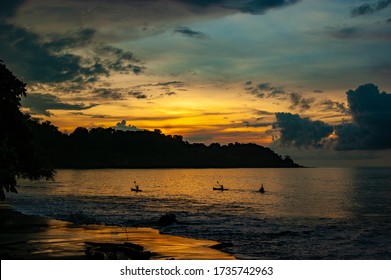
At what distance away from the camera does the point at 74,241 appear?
102 ft

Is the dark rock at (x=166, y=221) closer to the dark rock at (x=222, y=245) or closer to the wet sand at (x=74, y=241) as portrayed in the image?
the wet sand at (x=74, y=241)

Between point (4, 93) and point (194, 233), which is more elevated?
point (4, 93)

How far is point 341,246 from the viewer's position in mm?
35719

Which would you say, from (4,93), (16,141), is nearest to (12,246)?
(16,141)

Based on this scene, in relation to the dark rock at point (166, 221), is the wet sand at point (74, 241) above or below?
above

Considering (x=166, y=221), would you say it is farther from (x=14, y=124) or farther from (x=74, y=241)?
(x=14, y=124)

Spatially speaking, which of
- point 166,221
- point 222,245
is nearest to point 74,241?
point 222,245

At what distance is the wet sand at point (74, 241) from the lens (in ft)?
86.9

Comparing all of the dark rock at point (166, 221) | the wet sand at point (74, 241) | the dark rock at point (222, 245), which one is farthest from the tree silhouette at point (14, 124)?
the dark rock at point (166, 221)

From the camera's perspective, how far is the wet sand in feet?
86.9
